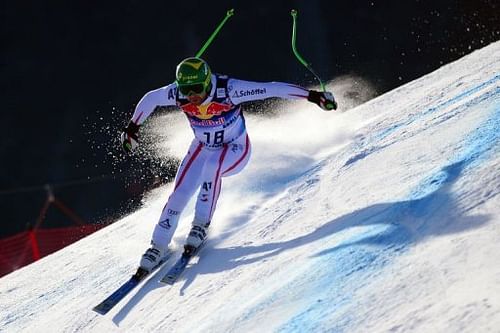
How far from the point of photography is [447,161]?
370 cm

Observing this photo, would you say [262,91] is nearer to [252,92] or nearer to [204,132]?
[252,92]

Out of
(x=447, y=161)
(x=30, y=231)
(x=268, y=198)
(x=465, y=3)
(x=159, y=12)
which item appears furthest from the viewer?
(x=159, y=12)

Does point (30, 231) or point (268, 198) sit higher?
point (268, 198)

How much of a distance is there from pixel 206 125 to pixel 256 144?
149 centimetres

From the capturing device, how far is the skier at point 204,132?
4.06 metres

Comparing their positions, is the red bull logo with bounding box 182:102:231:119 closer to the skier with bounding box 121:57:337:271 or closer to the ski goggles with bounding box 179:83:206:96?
the skier with bounding box 121:57:337:271

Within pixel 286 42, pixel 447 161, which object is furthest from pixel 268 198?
pixel 286 42

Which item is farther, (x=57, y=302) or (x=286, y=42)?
(x=286, y=42)

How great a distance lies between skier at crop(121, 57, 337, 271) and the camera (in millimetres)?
4059

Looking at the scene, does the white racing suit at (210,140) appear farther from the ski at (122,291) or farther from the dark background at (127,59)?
the dark background at (127,59)

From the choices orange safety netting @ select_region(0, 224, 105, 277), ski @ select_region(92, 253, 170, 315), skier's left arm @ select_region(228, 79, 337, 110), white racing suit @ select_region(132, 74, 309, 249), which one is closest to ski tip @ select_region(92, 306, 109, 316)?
ski @ select_region(92, 253, 170, 315)

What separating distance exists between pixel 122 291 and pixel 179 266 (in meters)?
0.32

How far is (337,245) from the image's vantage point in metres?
3.35

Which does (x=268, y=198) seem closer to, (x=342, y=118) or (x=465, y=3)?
(x=342, y=118)
